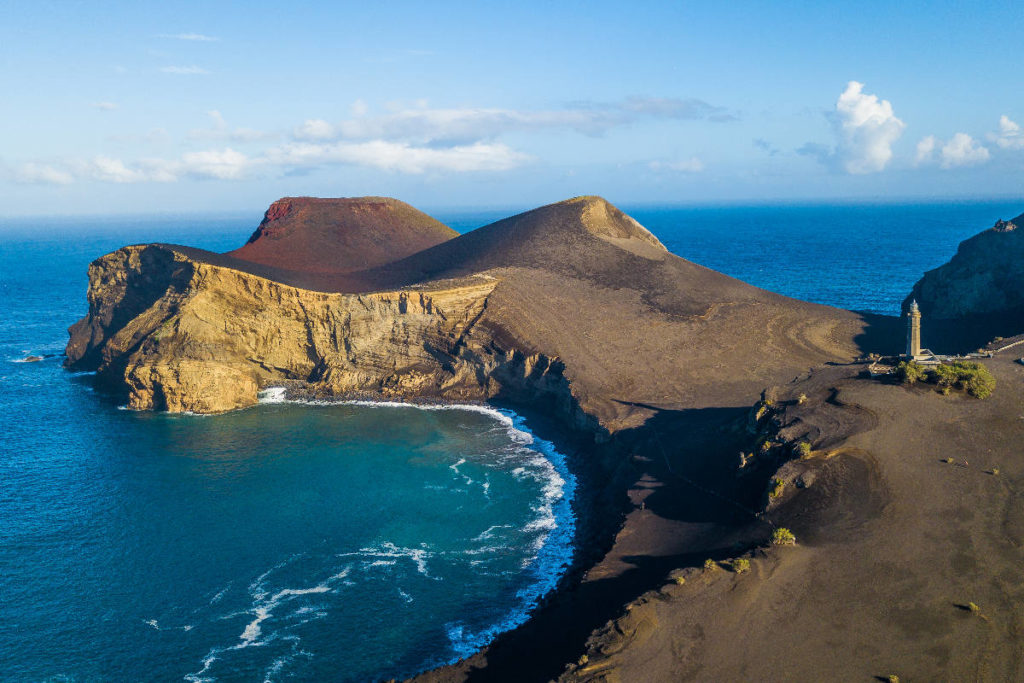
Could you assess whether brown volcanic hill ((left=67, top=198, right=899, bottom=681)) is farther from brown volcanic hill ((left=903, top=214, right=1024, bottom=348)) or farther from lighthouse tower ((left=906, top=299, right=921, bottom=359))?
lighthouse tower ((left=906, top=299, right=921, bottom=359))

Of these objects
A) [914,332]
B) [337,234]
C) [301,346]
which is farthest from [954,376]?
[337,234]

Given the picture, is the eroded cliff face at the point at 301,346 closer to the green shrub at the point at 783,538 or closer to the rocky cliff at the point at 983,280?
the green shrub at the point at 783,538

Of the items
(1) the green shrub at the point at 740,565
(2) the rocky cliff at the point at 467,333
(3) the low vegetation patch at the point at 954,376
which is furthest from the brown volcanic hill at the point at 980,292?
(1) the green shrub at the point at 740,565

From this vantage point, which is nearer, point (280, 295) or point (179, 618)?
point (179, 618)

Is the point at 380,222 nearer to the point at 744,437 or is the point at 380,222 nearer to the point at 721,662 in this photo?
the point at 744,437

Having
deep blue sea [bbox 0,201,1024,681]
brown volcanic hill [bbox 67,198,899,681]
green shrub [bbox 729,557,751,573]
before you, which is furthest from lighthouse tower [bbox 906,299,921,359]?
deep blue sea [bbox 0,201,1024,681]

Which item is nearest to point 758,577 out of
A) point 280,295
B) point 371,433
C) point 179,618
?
point 179,618
